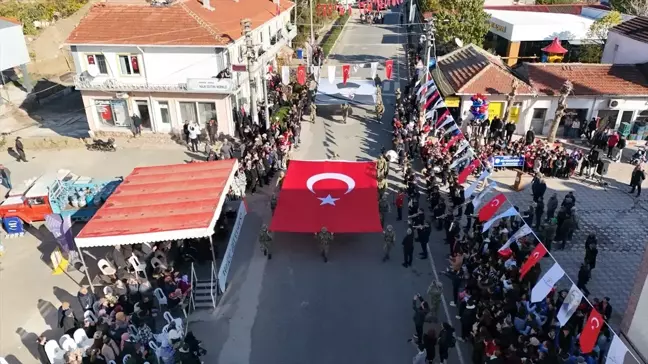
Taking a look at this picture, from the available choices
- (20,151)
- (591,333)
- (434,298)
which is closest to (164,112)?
(20,151)

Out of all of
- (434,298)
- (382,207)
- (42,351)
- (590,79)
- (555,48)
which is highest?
(555,48)

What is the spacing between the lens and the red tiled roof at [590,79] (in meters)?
25.1

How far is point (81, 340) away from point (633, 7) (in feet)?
147

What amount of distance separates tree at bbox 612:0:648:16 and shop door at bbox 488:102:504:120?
2200 centimetres

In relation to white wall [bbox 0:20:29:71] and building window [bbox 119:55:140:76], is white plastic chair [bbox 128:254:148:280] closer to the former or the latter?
building window [bbox 119:55:140:76]

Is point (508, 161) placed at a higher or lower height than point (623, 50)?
lower

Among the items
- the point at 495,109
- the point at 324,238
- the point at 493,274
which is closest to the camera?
the point at 493,274

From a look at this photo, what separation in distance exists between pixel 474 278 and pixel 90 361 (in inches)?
390

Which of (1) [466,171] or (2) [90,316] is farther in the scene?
(1) [466,171]

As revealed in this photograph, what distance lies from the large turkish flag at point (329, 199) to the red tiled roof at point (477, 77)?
9.09m

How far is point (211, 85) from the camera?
25188 mm

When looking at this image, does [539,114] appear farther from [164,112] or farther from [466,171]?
[164,112]

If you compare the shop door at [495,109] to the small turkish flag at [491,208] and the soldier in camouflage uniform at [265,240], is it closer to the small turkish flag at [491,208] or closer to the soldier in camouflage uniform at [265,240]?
the small turkish flag at [491,208]

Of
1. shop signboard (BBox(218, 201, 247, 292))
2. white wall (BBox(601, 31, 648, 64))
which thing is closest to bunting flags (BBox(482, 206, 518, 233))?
shop signboard (BBox(218, 201, 247, 292))
